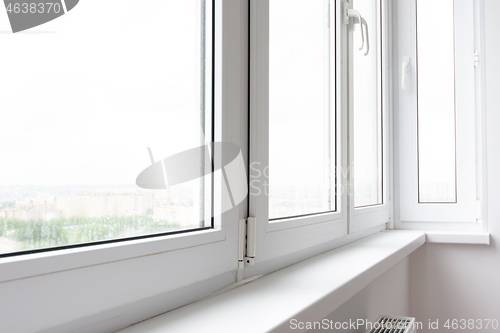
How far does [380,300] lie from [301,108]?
709mm

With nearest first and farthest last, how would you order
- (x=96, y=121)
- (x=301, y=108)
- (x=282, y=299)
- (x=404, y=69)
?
(x=96, y=121)
(x=282, y=299)
(x=301, y=108)
(x=404, y=69)

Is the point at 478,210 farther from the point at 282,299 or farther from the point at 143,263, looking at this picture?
the point at 143,263

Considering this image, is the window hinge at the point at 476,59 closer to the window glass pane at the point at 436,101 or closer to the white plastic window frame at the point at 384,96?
the window glass pane at the point at 436,101

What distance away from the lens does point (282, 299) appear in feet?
2.06

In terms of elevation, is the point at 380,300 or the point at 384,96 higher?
the point at 384,96

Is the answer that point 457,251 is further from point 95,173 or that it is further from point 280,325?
point 95,173

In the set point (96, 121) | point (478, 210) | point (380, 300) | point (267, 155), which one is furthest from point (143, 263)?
point (478, 210)

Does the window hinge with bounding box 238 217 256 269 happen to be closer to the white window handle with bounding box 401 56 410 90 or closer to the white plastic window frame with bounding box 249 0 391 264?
the white plastic window frame with bounding box 249 0 391 264

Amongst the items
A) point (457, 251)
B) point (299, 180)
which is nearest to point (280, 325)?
point (299, 180)

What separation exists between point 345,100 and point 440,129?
2.31 feet

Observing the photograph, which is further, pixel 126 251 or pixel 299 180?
pixel 299 180

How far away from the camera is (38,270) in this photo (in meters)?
0.39

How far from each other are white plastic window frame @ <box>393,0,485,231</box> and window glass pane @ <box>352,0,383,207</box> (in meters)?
0.17

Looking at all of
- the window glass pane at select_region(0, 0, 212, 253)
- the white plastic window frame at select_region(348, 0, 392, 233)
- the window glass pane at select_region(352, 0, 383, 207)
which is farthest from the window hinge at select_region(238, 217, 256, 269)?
the white plastic window frame at select_region(348, 0, 392, 233)
